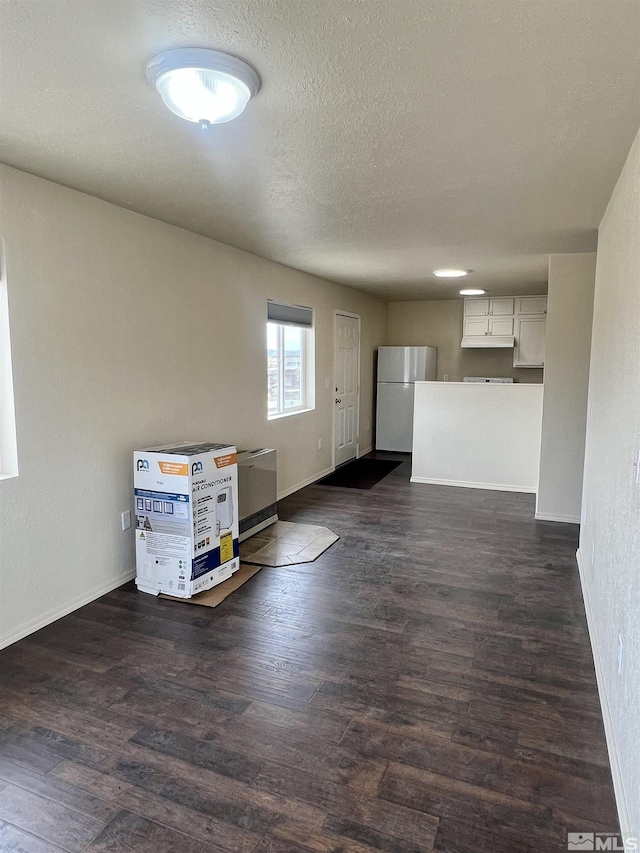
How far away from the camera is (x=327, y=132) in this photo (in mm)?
2119

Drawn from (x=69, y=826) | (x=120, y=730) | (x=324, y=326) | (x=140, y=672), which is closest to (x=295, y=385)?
(x=324, y=326)

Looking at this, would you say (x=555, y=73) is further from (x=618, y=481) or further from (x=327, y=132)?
(x=618, y=481)

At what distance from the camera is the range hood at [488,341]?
7.50 m

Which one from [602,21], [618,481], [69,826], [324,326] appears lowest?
[69,826]

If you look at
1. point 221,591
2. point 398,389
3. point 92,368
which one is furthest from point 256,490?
point 398,389

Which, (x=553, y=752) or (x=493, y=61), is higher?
(x=493, y=61)

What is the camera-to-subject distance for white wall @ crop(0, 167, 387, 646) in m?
2.71

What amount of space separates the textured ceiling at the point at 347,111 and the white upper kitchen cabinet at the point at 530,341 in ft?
13.0

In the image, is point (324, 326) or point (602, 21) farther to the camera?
point (324, 326)

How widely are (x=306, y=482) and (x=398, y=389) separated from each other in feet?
8.43

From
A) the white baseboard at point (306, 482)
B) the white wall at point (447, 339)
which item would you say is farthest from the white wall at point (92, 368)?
the white wall at point (447, 339)

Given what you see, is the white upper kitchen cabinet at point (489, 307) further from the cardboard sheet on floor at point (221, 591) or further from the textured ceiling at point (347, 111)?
the cardboard sheet on floor at point (221, 591)

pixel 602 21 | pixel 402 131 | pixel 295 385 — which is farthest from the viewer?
pixel 295 385

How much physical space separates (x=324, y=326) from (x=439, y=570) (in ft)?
11.4
